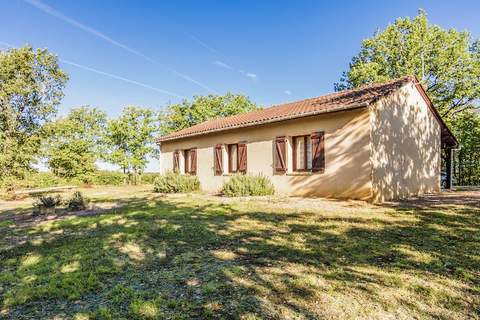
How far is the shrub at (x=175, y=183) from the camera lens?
15.0 m

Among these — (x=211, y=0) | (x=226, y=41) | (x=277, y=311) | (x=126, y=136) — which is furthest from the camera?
(x=126, y=136)

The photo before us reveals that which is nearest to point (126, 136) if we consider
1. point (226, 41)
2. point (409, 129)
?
point (226, 41)

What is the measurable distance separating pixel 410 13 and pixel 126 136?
81.2 feet

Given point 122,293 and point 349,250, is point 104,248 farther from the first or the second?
point 349,250

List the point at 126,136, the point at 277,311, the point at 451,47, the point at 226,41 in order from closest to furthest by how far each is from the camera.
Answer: the point at 277,311, the point at 226,41, the point at 451,47, the point at 126,136

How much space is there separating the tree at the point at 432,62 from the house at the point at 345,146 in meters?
9.36

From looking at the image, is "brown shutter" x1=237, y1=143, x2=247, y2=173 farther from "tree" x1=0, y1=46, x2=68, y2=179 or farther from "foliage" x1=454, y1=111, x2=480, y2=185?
"foliage" x1=454, y1=111, x2=480, y2=185

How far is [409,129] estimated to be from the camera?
12.3 meters

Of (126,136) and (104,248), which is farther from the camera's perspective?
(126,136)

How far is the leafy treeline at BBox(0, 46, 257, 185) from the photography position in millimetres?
14445

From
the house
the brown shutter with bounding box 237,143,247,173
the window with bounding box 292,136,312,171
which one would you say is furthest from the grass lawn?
the brown shutter with bounding box 237,143,247,173

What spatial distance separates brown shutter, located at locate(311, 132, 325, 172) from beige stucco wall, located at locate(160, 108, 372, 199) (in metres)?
0.14

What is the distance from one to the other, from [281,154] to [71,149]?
15.6 m

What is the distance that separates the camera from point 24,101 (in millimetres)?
15109
